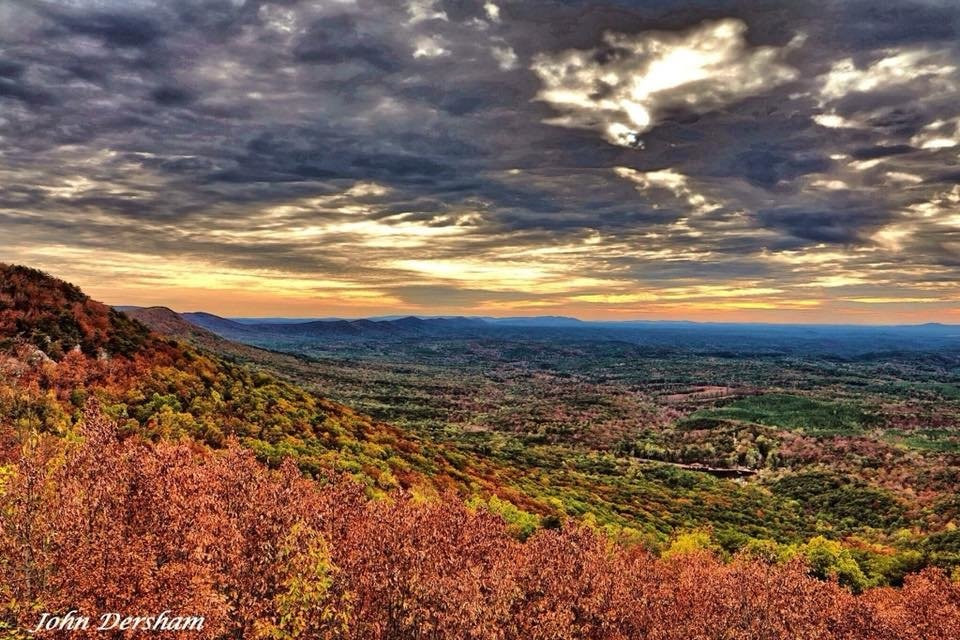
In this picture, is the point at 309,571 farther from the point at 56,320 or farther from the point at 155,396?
the point at 56,320

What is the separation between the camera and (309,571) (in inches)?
553

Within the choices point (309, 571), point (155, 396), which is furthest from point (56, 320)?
point (309, 571)

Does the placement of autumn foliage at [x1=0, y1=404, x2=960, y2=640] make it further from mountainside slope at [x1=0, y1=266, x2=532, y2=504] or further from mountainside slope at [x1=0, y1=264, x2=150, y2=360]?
mountainside slope at [x1=0, y1=264, x2=150, y2=360]

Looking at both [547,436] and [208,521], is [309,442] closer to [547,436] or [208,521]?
[208,521]

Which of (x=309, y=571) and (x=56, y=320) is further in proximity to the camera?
(x=56, y=320)

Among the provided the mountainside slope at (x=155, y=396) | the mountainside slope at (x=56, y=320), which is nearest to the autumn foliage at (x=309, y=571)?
the mountainside slope at (x=155, y=396)

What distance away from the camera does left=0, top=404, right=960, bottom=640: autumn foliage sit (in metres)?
11.6

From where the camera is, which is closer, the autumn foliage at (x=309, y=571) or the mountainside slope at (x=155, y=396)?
the autumn foliage at (x=309, y=571)

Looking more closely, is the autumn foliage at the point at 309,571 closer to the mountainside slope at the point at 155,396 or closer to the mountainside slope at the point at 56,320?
the mountainside slope at the point at 155,396

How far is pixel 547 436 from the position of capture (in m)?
166

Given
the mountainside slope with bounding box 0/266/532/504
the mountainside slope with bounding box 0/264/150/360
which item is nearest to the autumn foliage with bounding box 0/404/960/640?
the mountainside slope with bounding box 0/266/532/504

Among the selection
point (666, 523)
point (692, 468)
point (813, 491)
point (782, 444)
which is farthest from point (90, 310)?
point (782, 444)

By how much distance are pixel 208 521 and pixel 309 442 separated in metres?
29.0

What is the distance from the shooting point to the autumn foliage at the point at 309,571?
11641 mm
